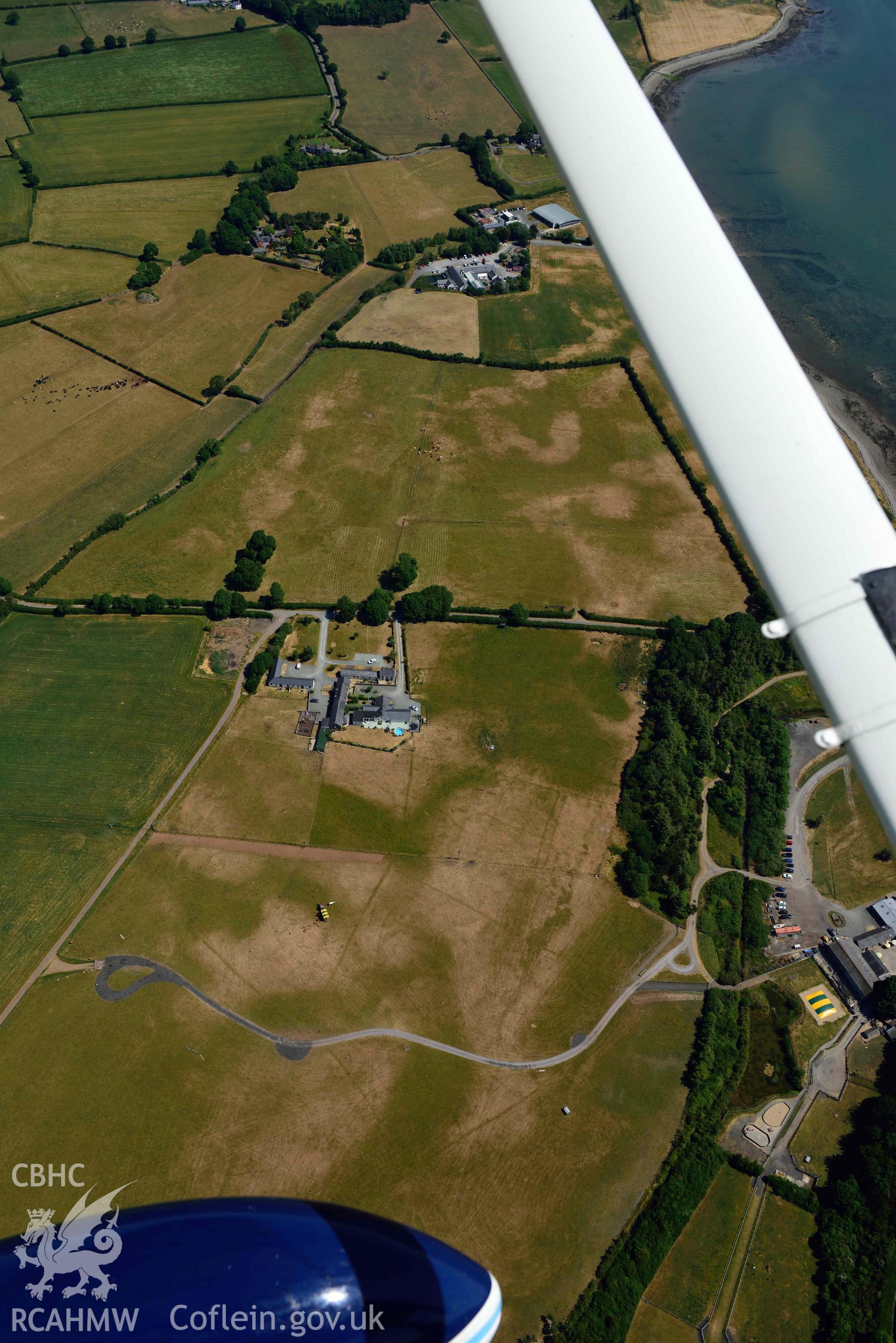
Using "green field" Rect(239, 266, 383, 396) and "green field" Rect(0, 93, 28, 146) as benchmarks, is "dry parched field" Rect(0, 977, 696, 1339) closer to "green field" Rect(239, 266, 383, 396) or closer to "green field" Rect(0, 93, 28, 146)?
"green field" Rect(239, 266, 383, 396)

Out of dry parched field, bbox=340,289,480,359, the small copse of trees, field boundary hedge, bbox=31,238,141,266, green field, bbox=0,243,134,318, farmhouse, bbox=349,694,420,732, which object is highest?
field boundary hedge, bbox=31,238,141,266

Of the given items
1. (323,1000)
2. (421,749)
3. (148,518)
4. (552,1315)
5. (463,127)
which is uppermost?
(463,127)

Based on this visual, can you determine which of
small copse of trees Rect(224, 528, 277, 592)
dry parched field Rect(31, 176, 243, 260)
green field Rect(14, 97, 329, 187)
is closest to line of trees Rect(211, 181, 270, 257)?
dry parched field Rect(31, 176, 243, 260)

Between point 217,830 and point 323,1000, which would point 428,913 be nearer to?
point 323,1000

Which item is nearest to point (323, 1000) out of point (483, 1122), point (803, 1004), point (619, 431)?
point (483, 1122)

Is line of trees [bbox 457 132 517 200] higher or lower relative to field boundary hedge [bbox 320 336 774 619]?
higher

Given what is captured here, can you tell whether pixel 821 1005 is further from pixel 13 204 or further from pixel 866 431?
pixel 13 204
